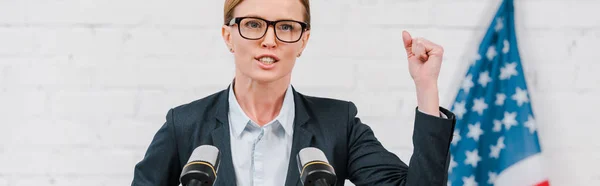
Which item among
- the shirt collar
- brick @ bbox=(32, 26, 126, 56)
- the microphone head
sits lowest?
the microphone head

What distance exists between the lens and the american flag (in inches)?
76.0

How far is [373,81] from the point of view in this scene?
1.96m

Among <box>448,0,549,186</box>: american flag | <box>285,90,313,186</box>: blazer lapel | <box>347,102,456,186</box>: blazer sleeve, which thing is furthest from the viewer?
<box>448,0,549,186</box>: american flag

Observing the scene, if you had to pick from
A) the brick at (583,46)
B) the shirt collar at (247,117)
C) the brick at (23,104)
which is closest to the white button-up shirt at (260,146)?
the shirt collar at (247,117)

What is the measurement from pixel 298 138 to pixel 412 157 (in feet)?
0.71

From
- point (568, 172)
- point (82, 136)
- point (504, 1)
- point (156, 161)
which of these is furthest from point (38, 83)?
point (568, 172)

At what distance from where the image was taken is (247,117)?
135 cm

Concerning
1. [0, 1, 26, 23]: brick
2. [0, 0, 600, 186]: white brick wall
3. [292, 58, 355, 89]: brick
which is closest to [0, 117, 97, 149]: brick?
[0, 0, 600, 186]: white brick wall

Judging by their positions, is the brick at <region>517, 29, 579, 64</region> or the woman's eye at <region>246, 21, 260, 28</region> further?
the brick at <region>517, 29, 579, 64</region>

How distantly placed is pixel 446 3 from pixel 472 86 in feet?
0.78

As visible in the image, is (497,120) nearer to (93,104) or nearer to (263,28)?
(263,28)

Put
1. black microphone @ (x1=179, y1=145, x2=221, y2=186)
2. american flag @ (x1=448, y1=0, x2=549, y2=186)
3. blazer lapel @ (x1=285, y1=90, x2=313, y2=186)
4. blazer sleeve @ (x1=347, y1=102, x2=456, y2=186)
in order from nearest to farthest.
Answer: black microphone @ (x1=179, y1=145, x2=221, y2=186)
blazer sleeve @ (x1=347, y1=102, x2=456, y2=186)
blazer lapel @ (x1=285, y1=90, x2=313, y2=186)
american flag @ (x1=448, y1=0, x2=549, y2=186)

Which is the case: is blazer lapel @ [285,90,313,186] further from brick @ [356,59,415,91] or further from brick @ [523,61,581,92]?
brick @ [523,61,581,92]

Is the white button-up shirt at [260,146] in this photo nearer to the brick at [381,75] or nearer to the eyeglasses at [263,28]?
A: the eyeglasses at [263,28]
